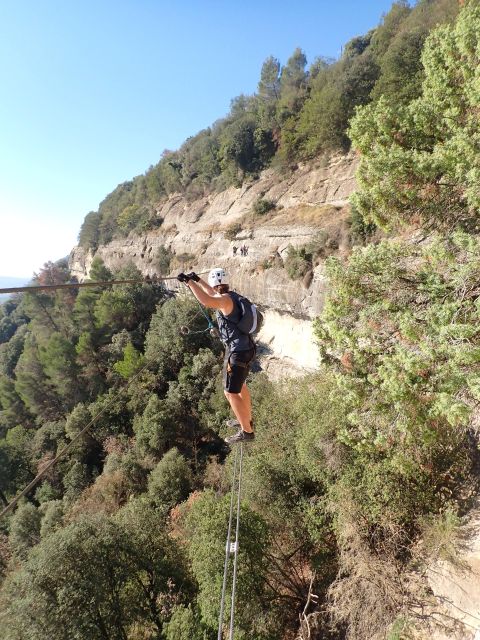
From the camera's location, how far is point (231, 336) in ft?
19.6

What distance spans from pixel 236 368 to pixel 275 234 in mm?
17057

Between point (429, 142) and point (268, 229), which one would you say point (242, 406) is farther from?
point (268, 229)

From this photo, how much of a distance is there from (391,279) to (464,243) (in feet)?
6.04

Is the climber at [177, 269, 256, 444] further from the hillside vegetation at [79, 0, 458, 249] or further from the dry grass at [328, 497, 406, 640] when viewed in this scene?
the hillside vegetation at [79, 0, 458, 249]

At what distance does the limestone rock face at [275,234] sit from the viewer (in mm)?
18641

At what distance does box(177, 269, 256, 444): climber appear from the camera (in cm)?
534

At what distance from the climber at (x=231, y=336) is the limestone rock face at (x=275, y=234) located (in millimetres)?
11258

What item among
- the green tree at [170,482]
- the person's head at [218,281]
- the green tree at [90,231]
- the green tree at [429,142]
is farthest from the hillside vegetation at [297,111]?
the green tree at [170,482]

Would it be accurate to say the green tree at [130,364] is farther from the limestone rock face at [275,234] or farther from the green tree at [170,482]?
the green tree at [170,482]

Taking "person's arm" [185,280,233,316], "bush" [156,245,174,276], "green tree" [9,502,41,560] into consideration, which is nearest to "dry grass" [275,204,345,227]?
"bush" [156,245,174,276]

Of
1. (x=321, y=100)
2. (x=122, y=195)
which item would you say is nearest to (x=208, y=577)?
(x=321, y=100)

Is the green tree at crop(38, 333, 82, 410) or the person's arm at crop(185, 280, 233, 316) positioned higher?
the person's arm at crop(185, 280, 233, 316)

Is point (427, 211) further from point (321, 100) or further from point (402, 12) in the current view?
point (402, 12)

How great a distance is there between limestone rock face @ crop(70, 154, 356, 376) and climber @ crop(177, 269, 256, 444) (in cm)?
1126
